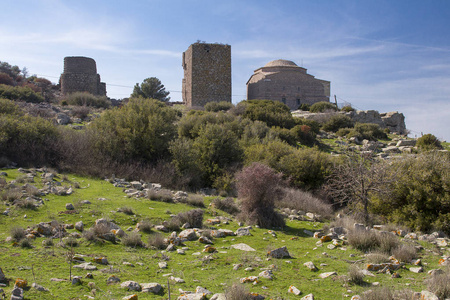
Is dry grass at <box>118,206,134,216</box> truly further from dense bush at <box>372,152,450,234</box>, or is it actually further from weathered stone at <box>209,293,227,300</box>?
dense bush at <box>372,152,450,234</box>

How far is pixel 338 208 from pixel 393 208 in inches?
101

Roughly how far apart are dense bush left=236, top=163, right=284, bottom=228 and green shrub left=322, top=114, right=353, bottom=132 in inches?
904

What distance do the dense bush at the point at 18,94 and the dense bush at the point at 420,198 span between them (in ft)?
80.6

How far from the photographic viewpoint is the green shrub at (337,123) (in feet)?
102

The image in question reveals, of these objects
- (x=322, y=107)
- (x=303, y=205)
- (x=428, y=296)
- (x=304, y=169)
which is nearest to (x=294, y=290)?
(x=428, y=296)

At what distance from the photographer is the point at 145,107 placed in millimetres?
16234

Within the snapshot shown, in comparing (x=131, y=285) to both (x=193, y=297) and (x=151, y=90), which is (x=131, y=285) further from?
(x=151, y=90)

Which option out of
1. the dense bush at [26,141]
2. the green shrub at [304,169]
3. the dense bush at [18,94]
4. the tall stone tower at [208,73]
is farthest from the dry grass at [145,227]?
the tall stone tower at [208,73]

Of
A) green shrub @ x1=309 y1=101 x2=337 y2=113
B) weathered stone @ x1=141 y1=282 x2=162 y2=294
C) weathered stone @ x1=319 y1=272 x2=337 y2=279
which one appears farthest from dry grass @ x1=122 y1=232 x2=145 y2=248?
green shrub @ x1=309 y1=101 x2=337 y2=113

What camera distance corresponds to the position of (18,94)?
2594cm

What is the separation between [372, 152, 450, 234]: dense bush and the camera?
1014cm

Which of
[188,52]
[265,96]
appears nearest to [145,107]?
[188,52]

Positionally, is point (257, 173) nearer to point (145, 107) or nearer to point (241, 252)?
point (241, 252)

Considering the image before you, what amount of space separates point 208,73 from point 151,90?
8413 millimetres
